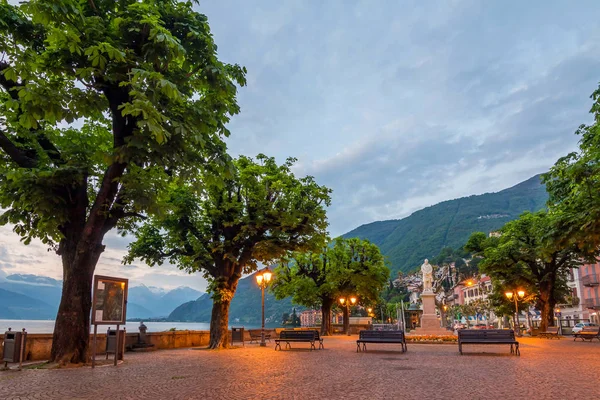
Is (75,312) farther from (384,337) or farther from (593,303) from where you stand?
(593,303)

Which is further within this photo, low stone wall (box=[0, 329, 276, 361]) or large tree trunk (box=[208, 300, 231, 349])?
large tree trunk (box=[208, 300, 231, 349])

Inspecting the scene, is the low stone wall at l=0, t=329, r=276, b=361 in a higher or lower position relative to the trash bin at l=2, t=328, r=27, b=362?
lower

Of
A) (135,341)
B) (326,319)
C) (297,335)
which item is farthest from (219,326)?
(326,319)

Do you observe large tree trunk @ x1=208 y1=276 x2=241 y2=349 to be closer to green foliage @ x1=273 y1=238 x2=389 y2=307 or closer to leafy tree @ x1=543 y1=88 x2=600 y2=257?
leafy tree @ x1=543 y1=88 x2=600 y2=257

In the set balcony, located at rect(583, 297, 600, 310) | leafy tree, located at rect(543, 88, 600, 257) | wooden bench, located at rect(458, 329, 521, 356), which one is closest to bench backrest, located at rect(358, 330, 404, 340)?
wooden bench, located at rect(458, 329, 521, 356)

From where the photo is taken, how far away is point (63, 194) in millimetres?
13094

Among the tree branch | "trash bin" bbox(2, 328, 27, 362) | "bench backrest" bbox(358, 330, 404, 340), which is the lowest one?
"bench backrest" bbox(358, 330, 404, 340)

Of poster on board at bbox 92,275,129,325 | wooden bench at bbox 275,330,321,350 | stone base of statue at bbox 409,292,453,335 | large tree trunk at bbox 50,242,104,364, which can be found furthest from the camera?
stone base of statue at bbox 409,292,453,335

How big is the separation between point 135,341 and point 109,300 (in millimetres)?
8122

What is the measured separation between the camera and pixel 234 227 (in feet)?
75.0

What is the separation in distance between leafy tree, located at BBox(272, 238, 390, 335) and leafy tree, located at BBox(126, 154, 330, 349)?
1682 cm

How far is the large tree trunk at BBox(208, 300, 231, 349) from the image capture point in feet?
72.3

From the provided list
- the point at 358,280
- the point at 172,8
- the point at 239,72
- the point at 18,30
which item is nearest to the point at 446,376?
the point at 239,72

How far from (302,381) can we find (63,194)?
29.9 feet
